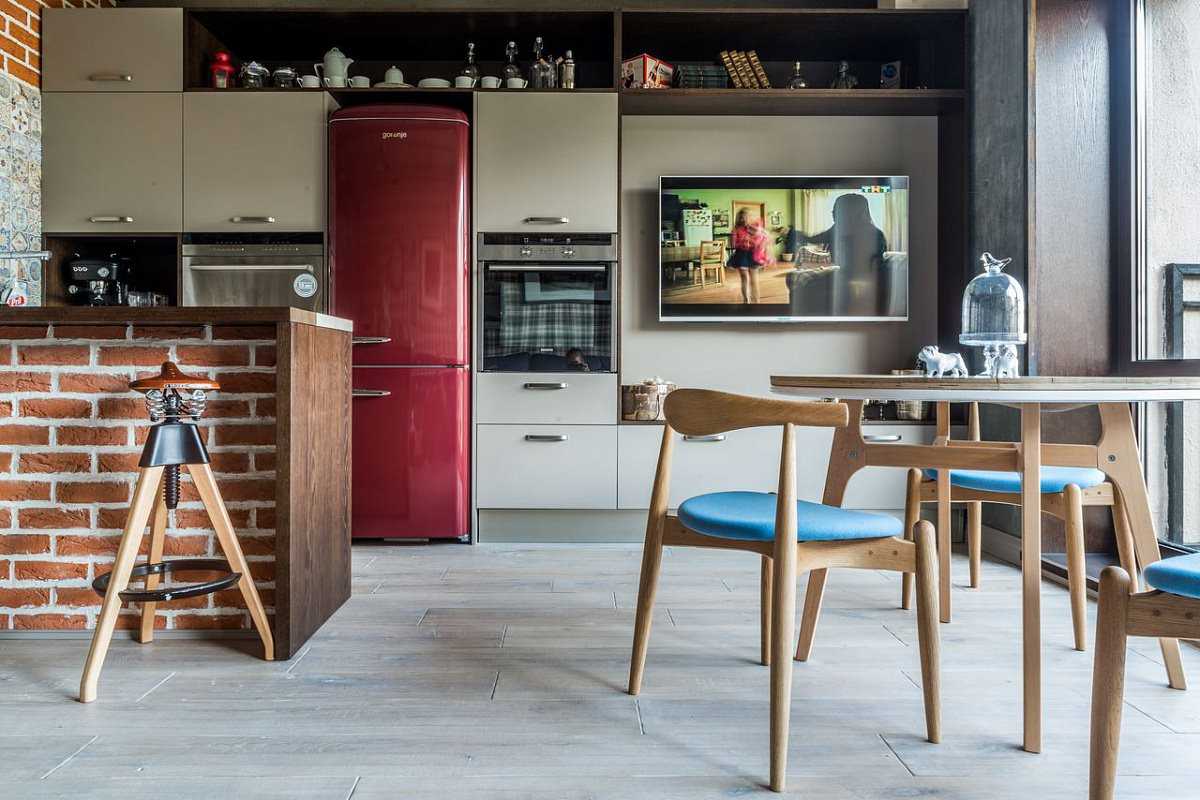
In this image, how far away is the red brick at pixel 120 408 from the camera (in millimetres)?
2088

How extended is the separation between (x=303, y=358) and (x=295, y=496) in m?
0.36

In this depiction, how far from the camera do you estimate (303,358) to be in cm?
210

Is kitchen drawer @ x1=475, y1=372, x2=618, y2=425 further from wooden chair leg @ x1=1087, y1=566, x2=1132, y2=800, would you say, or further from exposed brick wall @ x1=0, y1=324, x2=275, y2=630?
wooden chair leg @ x1=1087, y1=566, x2=1132, y2=800

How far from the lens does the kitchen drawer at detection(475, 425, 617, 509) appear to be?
3596 mm

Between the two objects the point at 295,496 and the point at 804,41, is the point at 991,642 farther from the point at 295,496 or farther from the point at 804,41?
the point at 804,41

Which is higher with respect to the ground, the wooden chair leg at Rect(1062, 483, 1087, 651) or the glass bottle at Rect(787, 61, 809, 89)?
the glass bottle at Rect(787, 61, 809, 89)

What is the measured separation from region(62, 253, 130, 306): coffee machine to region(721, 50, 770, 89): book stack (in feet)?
9.68

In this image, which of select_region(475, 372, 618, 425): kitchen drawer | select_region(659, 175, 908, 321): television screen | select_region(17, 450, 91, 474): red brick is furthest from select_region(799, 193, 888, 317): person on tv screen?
select_region(17, 450, 91, 474): red brick

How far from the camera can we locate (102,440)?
2.10 meters

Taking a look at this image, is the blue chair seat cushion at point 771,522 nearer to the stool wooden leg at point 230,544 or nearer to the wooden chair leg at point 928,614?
the wooden chair leg at point 928,614

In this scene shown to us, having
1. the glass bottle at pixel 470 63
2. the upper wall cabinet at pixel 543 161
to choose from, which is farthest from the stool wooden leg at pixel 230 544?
the glass bottle at pixel 470 63

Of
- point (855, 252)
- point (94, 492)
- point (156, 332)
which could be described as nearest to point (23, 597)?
point (94, 492)

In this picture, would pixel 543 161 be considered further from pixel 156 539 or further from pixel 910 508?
pixel 156 539

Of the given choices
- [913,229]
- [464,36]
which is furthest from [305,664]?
[913,229]
